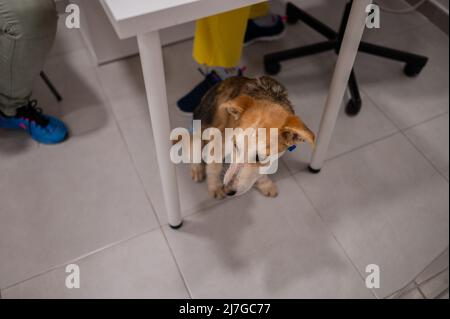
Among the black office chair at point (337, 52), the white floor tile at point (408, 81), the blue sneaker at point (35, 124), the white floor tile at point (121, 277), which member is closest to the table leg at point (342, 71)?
the black office chair at point (337, 52)

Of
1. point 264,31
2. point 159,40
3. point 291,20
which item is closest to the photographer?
point 159,40

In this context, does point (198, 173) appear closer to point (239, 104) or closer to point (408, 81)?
point (239, 104)

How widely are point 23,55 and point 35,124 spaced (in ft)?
1.08

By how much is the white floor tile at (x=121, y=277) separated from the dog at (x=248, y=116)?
30 centimetres

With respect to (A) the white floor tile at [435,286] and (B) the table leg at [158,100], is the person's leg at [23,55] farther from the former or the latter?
(A) the white floor tile at [435,286]

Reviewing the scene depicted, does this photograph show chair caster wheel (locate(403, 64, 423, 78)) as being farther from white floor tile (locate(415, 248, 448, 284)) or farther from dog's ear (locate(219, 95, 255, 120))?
dog's ear (locate(219, 95, 255, 120))

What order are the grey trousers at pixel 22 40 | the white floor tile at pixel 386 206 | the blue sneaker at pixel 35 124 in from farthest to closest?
the blue sneaker at pixel 35 124 < the white floor tile at pixel 386 206 < the grey trousers at pixel 22 40

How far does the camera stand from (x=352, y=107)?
1.51 m

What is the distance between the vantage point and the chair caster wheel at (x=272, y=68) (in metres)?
1.58

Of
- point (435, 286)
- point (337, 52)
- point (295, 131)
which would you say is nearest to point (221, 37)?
point (295, 131)

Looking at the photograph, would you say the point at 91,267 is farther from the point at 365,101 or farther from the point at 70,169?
the point at 365,101
